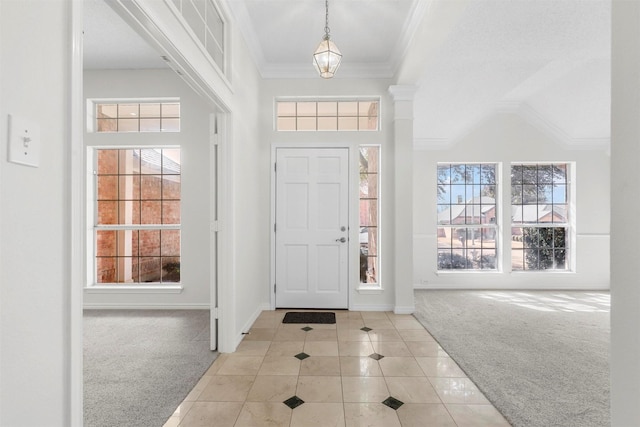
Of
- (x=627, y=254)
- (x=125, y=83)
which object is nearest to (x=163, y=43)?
(x=627, y=254)

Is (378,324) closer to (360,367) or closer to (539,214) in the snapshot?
(360,367)

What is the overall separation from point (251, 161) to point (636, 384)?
3.35 m

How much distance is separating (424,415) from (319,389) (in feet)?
2.29

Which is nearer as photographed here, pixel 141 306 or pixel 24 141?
pixel 24 141

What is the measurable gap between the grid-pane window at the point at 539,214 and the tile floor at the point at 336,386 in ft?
11.2

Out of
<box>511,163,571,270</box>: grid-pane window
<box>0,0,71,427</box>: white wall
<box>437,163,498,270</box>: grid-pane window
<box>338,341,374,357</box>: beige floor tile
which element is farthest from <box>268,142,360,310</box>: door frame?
<box>511,163,571,270</box>: grid-pane window

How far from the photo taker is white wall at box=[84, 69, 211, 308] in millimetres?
4074

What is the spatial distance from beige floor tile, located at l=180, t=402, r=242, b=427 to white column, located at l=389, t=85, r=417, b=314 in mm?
2432

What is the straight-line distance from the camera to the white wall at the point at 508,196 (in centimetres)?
525

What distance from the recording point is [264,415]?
1902 mm

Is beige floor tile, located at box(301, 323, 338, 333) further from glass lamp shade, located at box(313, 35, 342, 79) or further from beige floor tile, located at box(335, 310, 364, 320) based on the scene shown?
Result: glass lamp shade, located at box(313, 35, 342, 79)

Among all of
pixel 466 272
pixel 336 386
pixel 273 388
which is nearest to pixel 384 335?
pixel 336 386

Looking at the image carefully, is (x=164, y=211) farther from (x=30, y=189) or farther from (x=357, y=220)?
(x=30, y=189)

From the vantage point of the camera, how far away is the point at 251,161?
3559mm
